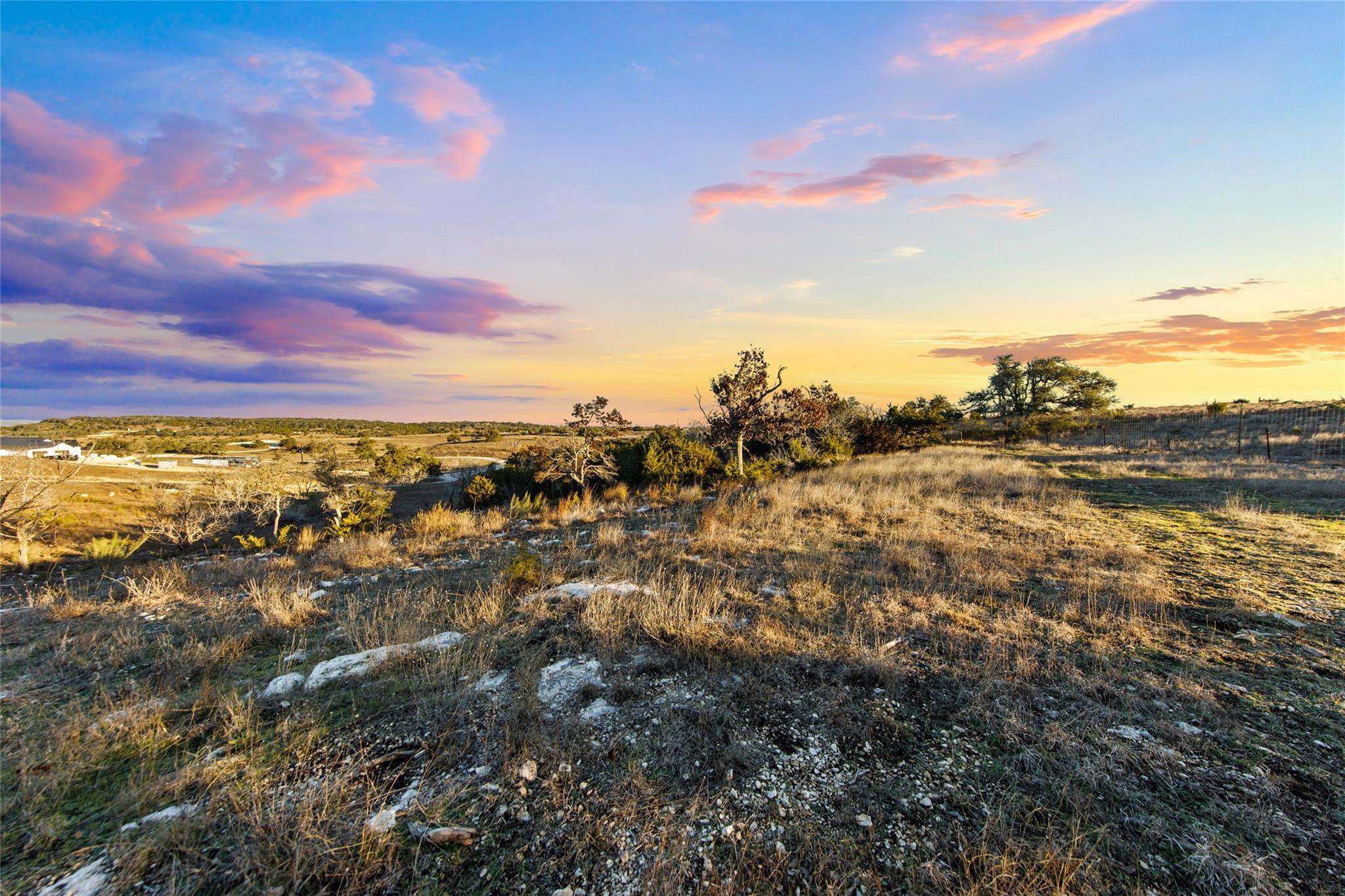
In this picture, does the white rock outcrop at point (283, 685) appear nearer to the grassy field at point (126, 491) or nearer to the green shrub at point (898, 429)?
the grassy field at point (126, 491)

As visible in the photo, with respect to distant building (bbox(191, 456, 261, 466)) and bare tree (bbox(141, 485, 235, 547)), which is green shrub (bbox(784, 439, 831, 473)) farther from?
distant building (bbox(191, 456, 261, 466))

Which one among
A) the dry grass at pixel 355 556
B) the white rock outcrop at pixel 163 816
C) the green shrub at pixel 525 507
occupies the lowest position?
the dry grass at pixel 355 556

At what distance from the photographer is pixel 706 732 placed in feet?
10.0

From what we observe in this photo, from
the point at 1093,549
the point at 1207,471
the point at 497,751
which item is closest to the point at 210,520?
the point at 497,751

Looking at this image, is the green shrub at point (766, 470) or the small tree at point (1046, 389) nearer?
the green shrub at point (766, 470)

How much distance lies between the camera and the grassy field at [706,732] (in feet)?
7.11

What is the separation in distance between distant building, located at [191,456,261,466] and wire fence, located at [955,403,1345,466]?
57.6 meters

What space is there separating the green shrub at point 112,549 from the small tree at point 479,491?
931 centimetres

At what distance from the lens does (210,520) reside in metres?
17.9

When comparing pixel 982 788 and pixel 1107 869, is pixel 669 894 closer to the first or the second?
pixel 982 788

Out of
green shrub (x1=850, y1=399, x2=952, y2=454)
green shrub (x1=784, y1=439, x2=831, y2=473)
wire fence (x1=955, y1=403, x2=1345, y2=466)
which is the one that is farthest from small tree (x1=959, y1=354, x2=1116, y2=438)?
green shrub (x1=784, y1=439, x2=831, y2=473)

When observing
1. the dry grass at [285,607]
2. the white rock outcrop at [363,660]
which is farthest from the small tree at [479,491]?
the white rock outcrop at [363,660]

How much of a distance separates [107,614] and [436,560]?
12.2 feet

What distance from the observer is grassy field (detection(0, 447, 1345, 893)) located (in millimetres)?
2168
